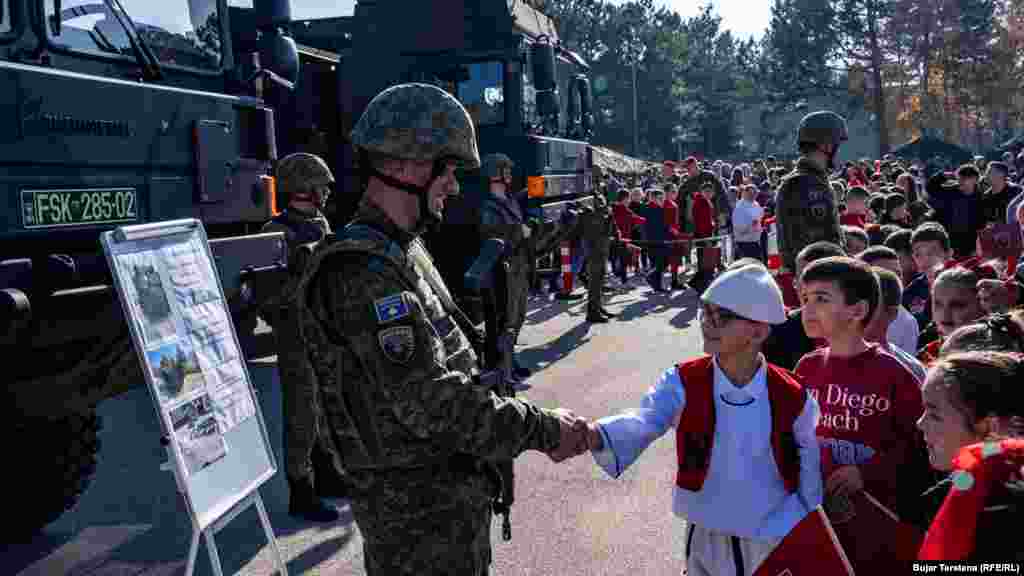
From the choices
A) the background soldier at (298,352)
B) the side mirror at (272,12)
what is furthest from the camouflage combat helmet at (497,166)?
the background soldier at (298,352)

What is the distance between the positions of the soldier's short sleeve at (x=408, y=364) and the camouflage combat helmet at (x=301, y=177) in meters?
3.05

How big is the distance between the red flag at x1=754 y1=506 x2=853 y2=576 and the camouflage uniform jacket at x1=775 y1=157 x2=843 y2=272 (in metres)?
3.33

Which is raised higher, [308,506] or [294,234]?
[294,234]

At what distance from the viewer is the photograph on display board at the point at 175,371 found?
12.3ft

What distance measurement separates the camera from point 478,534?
9.04 feet

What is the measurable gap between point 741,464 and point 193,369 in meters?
2.23

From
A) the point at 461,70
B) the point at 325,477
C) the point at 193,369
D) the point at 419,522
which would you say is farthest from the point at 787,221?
the point at 461,70

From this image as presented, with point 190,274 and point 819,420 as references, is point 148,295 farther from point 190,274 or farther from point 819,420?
point 819,420

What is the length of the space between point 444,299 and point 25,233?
2.39 m

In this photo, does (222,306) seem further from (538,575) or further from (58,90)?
(538,575)

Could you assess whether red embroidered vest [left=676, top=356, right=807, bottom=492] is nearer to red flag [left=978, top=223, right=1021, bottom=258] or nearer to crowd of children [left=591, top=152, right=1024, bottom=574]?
crowd of children [left=591, top=152, right=1024, bottom=574]

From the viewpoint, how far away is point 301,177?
5.47 metres

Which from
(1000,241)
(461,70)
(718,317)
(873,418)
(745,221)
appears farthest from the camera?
(745,221)

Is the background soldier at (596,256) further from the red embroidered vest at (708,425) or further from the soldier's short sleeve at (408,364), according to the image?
the soldier's short sleeve at (408,364)
